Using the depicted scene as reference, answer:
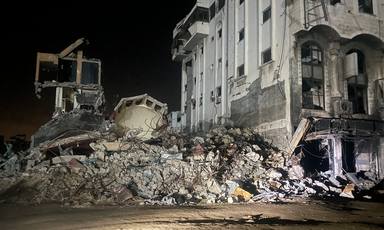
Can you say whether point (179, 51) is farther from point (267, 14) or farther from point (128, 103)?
point (128, 103)

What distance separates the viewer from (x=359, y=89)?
16391 millimetres

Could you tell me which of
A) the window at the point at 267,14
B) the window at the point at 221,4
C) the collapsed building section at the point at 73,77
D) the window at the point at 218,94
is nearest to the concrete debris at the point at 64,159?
the collapsed building section at the point at 73,77

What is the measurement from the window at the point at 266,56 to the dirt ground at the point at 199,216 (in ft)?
30.3

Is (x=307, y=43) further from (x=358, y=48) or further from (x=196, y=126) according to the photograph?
(x=196, y=126)

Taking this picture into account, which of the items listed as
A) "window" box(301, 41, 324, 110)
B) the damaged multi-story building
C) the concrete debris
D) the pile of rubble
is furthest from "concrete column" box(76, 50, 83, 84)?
Result: "window" box(301, 41, 324, 110)

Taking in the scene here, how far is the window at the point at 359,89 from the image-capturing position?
633 inches

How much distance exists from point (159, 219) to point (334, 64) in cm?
1306

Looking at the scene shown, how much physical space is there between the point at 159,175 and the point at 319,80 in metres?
10.3

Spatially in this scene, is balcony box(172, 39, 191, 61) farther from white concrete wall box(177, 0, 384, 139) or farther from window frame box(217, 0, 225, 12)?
window frame box(217, 0, 225, 12)

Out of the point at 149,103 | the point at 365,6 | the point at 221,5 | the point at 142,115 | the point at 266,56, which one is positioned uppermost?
the point at 221,5

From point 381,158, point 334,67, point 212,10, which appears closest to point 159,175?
point 334,67

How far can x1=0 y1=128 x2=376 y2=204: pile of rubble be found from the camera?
9547 millimetres

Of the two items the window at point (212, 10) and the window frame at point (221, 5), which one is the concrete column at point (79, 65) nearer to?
the window at point (212, 10)

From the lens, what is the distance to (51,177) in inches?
398
